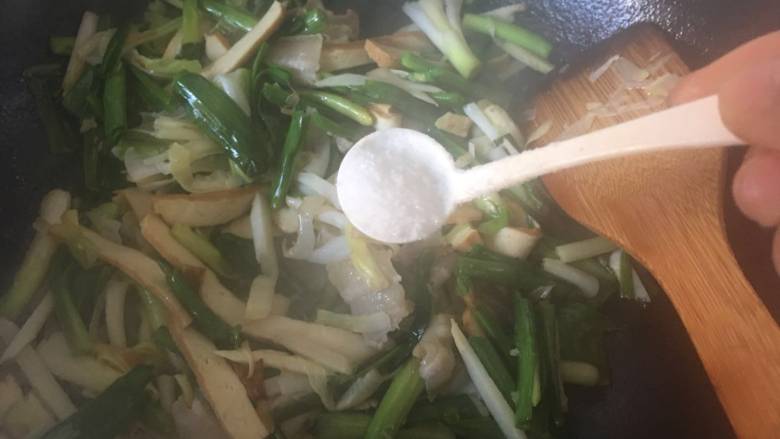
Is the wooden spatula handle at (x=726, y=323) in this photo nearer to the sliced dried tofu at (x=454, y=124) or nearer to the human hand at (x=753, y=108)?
the human hand at (x=753, y=108)

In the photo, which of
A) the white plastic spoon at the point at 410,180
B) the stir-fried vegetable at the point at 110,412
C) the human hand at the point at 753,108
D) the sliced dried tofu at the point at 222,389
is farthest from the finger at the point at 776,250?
the stir-fried vegetable at the point at 110,412

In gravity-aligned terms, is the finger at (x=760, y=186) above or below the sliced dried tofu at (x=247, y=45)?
below

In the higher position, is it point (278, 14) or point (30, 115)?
point (30, 115)

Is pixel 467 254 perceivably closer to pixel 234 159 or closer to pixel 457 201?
pixel 457 201

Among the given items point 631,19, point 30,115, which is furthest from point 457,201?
point 30,115

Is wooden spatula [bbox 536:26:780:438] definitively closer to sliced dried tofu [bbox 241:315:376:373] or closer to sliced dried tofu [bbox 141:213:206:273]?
sliced dried tofu [bbox 241:315:376:373]

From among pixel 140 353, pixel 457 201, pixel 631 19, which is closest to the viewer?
pixel 457 201

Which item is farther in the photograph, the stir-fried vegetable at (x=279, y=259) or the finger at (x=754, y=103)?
the stir-fried vegetable at (x=279, y=259)
